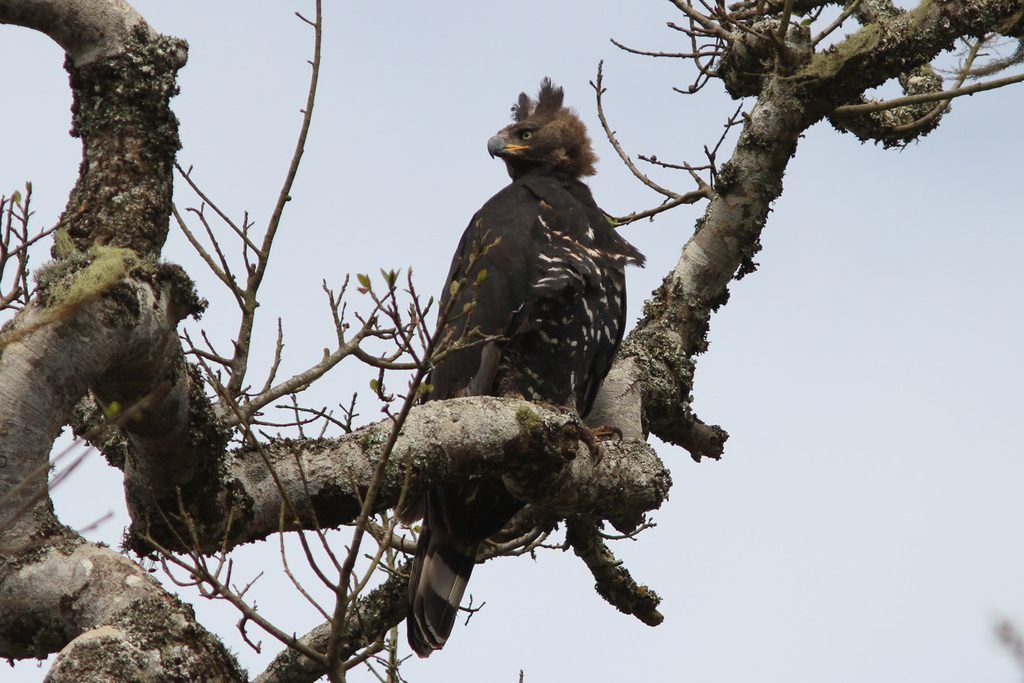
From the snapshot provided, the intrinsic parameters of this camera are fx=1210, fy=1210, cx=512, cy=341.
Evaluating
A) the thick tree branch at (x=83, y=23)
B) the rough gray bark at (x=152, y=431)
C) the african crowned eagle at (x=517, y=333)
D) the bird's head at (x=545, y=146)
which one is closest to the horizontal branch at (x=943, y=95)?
the rough gray bark at (x=152, y=431)

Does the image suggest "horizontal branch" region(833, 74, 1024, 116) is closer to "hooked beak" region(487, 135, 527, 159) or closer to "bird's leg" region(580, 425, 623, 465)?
"bird's leg" region(580, 425, 623, 465)

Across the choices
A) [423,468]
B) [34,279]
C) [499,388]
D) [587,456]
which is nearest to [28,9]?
[34,279]

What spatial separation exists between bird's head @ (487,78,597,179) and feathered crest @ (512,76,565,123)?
0.35 ft

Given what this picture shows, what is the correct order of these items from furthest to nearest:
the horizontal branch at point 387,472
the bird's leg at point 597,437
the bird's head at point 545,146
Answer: the bird's head at point 545,146 < the bird's leg at point 597,437 < the horizontal branch at point 387,472

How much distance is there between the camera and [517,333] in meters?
5.29

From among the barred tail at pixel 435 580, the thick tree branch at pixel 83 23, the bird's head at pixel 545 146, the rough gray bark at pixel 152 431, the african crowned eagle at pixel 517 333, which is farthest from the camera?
the bird's head at pixel 545 146

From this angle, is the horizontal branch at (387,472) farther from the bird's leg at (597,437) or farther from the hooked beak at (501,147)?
the hooked beak at (501,147)

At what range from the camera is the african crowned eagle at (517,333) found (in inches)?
196

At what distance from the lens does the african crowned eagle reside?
4973 millimetres

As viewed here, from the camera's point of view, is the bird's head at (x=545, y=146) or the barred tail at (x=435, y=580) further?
the bird's head at (x=545, y=146)

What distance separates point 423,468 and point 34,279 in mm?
1337

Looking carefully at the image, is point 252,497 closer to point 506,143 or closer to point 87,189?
point 87,189

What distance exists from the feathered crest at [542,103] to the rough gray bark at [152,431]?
203cm

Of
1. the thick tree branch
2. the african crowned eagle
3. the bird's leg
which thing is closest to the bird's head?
the african crowned eagle
